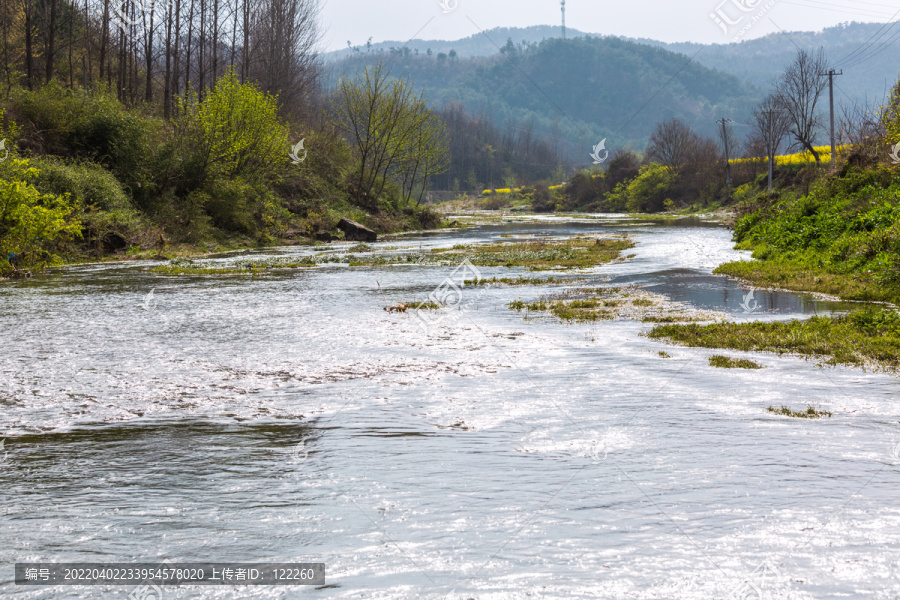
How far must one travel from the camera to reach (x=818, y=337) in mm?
11148

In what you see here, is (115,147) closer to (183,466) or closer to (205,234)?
(205,234)

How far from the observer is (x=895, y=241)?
15633mm

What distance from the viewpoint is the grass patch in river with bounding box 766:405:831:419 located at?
752 centimetres

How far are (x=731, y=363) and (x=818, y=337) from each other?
2156 millimetres

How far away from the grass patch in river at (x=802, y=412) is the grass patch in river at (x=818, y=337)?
265cm

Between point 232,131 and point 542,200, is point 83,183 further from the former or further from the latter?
point 542,200

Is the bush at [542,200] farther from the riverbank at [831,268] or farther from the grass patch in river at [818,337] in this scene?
the grass patch in river at [818,337]

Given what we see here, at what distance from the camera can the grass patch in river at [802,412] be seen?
24.7 feet

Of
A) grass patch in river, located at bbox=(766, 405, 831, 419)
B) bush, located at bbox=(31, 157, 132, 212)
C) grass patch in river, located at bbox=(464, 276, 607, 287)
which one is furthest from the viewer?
bush, located at bbox=(31, 157, 132, 212)

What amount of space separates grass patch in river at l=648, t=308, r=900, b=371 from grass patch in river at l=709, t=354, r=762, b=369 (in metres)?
0.89

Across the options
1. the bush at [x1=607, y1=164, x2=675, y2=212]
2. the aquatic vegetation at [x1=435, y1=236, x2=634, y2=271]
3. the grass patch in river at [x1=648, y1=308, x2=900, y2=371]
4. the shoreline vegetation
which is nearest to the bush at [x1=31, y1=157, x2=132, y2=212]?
the shoreline vegetation

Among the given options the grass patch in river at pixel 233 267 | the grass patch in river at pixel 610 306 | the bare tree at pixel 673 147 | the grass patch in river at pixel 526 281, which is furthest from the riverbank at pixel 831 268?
the bare tree at pixel 673 147

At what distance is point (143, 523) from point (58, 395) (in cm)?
428

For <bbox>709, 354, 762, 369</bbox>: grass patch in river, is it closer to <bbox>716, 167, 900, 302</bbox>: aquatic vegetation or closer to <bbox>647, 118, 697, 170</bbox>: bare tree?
<bbox>716, 167, 900, 302</bbox>: aquatic vegetation
